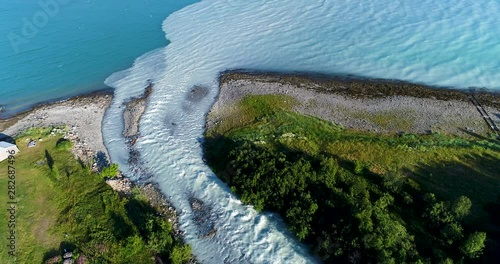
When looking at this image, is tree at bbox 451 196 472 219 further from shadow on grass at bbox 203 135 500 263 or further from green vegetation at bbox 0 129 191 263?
green vegetation at bbox 0 129 191 263

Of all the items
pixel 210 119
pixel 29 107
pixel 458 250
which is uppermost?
pixel 29 107

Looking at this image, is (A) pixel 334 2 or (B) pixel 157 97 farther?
(A) pixel 334 2

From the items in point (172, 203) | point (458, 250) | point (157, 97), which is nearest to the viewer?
point (458, 250)

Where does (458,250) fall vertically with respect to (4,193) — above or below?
below

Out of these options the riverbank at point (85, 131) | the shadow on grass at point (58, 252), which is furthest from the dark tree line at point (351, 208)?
the shadow on grass at point (58, 252)

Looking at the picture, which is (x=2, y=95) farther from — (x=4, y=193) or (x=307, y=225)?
(x=307, y=225)

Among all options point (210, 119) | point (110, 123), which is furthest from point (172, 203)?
point (110, 123)

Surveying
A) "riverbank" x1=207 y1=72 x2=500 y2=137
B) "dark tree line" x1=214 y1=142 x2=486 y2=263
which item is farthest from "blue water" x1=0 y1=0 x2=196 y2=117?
"dark tree line" x1=214 y1=142 x2=486 y2=263
